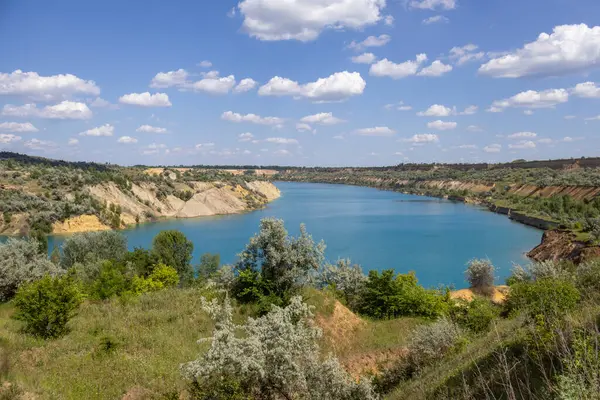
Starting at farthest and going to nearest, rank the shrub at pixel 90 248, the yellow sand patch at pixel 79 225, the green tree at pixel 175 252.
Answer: the yellow sand patch at pixel 79 225 → the shrub at pixel 90 248 → the green tree at pixel 175 252

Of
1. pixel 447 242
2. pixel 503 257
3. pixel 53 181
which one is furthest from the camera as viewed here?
pixel 53 181

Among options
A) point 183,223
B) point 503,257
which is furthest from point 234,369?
point 183,223

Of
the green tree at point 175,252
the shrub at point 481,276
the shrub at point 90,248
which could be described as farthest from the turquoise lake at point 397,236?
the shrub at point 90,248

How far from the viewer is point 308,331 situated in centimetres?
888

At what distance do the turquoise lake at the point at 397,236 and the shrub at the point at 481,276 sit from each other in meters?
7.88

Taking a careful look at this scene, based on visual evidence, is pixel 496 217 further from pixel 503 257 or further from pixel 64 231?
pixel 64 231

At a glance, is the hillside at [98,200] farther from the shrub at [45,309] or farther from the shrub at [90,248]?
the shrub at [45,309]

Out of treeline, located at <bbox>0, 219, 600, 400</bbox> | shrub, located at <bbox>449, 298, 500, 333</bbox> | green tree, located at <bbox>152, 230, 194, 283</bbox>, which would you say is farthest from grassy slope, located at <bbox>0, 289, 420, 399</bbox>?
green tree, located at <bbox>152, 230, 194, 283</bbox>

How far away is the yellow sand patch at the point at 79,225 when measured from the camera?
212ft

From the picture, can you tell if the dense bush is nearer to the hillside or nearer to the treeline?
the treeline

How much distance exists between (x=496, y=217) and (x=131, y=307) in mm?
87344

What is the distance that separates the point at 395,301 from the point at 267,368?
44.8 feet

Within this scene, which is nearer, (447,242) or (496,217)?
(447,242)

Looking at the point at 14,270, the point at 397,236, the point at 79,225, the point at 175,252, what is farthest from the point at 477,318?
the point at 79,225
